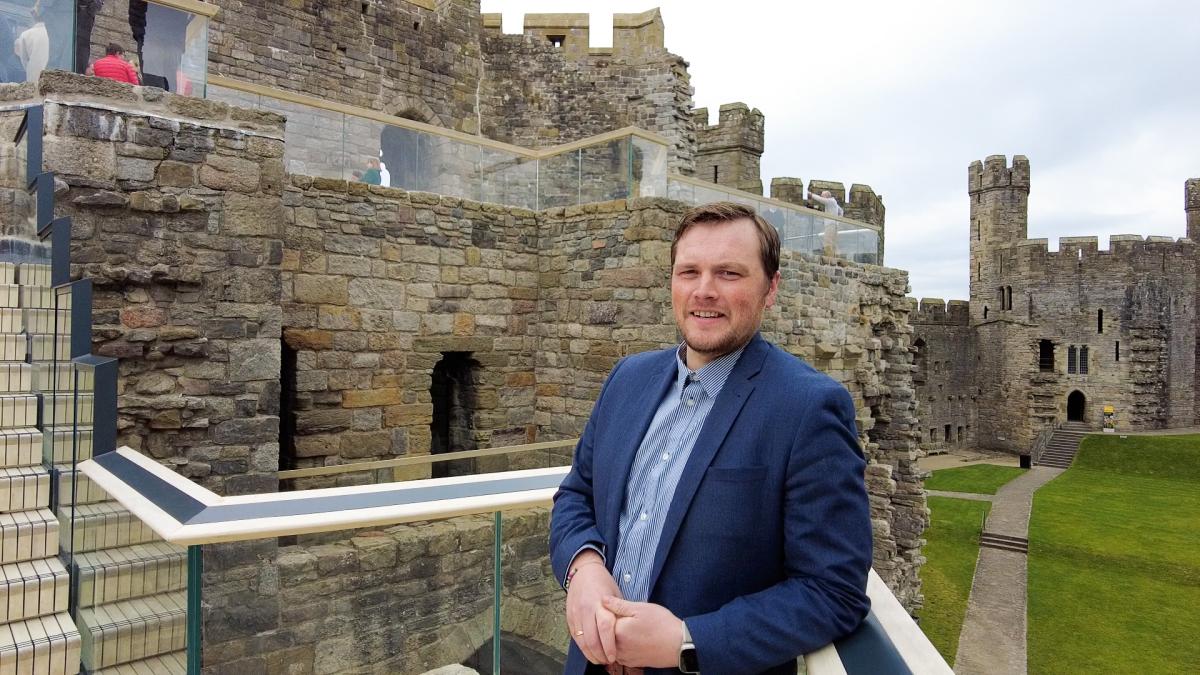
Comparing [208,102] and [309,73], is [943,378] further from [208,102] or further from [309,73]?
[208,102]

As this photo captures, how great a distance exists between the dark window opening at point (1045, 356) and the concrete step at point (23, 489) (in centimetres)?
3976

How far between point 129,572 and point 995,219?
42.7 metres

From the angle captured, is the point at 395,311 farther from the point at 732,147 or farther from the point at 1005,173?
the point at 1005,173

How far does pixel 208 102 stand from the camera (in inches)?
228

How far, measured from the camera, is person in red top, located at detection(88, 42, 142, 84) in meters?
5.48

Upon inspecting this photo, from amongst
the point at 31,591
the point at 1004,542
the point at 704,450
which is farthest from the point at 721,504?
the point at 1004,542

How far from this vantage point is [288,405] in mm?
7656

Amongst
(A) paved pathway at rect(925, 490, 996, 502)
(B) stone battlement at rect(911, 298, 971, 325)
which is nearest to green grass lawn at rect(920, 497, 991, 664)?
(A) paved pathway at rect(925, 490, 996, 502)

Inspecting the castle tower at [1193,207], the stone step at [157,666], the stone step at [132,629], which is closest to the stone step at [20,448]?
the stone step at [132,629]

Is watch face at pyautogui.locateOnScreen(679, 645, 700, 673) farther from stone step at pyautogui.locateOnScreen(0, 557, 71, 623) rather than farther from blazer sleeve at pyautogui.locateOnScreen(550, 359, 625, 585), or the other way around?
stone step at pyautogui.locateOnScreen(0, 557, 71, 623)

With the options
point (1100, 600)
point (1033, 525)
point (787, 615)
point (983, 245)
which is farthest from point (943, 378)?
point (787, 615)

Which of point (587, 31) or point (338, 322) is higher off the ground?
point (587, 31)

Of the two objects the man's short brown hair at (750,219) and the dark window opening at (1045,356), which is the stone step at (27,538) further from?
the dark window opening at (1045,356)

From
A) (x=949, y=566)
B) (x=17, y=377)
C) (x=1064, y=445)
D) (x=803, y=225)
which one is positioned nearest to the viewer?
(x=17, y=377)
